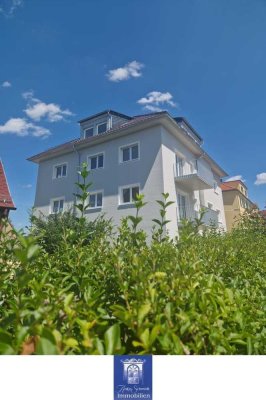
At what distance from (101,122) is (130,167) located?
17.3 ft

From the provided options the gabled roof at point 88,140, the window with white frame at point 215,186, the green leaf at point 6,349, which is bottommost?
the green leaf at point 6,349

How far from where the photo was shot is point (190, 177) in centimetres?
1581

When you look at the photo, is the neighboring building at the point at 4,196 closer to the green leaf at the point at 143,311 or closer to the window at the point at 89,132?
the window at the point at 89,132

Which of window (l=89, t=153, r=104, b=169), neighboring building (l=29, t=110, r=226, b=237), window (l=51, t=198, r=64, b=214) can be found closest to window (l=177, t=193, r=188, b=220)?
neighboring building (l=29, t=110, r=226, b=237)

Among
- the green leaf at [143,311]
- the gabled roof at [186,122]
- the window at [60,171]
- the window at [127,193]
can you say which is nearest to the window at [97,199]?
the window at [127,193]

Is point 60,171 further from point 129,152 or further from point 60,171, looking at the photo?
point 129,152

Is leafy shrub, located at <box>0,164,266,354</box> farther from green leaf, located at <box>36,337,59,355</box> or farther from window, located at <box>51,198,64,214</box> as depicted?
window, located at <box>51,198,64,214</box>

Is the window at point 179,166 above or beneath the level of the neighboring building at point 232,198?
beneath

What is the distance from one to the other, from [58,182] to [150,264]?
1883 cm

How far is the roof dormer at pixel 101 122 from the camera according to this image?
19.1 m

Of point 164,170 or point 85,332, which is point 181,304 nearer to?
point 85,332

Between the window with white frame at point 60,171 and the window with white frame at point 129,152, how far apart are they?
4829 millimetres

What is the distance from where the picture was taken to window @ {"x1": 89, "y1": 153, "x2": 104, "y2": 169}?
18.1 meters

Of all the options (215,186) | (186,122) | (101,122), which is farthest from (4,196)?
(215,186)
